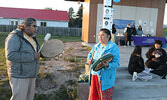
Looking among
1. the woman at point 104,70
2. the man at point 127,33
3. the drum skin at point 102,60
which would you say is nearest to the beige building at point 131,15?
the man at point 127,33

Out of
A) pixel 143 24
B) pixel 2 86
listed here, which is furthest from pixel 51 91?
pixel 143 24

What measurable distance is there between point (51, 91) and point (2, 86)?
1.41m

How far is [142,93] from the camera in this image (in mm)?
4422

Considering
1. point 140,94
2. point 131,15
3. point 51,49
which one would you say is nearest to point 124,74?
point 140,94

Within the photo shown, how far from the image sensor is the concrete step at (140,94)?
13.7 feet

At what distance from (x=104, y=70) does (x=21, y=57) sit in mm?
1422

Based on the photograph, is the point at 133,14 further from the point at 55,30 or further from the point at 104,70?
the point at 55,30

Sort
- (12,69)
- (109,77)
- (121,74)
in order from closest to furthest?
(12,69) → (109,77) → (121,74)

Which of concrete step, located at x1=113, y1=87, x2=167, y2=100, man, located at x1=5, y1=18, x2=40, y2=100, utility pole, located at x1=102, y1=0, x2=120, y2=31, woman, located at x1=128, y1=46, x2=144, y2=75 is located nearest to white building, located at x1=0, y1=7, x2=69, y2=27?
utility pole, located at x1=102, y1=0, x2=120, y2=31

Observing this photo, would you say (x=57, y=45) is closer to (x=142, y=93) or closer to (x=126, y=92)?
(x=126, y=92)

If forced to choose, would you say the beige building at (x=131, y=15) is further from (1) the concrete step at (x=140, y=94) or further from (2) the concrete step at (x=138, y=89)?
(1) the concrete step at (x=140, y=94)

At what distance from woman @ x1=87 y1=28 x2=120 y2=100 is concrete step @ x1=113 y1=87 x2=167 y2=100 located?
118 cm

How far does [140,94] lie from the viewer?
4355 millimetres

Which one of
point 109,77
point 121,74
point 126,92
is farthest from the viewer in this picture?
point 121,74
